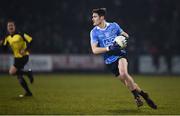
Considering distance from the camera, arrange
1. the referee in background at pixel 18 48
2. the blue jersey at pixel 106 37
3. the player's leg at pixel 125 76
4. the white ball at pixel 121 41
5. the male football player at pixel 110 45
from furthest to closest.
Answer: the referee in background at pixel 18 48
the blue jersey at pixel 106 37
the male football player at pixel 110 45
the player's leg at pixel 125 76
the white ball at pixel 121 41

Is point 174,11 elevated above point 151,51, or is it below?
above

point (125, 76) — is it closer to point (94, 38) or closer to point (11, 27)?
point (94, 38)

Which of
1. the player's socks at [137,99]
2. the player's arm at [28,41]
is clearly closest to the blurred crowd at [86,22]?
the player's arm at [28,41]

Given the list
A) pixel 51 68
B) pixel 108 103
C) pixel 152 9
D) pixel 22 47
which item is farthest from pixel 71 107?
pixel 152 9

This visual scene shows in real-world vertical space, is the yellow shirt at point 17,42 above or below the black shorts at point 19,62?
above

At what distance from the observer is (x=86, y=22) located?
33.5 meters

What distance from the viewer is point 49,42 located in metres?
32.8

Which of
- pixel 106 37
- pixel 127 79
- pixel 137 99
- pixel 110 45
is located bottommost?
pixel 137 99

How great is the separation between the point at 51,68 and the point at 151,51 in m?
6.99

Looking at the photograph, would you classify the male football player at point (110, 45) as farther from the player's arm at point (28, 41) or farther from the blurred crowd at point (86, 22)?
the blurred crowd at point (86, 22)

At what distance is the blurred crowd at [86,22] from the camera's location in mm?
32656

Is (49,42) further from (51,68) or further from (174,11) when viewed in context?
(174,11)

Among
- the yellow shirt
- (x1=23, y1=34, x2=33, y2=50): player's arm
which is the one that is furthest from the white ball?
the yellow shirt

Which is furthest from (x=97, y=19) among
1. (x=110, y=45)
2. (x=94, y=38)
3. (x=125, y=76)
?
(x=125, y=76)
